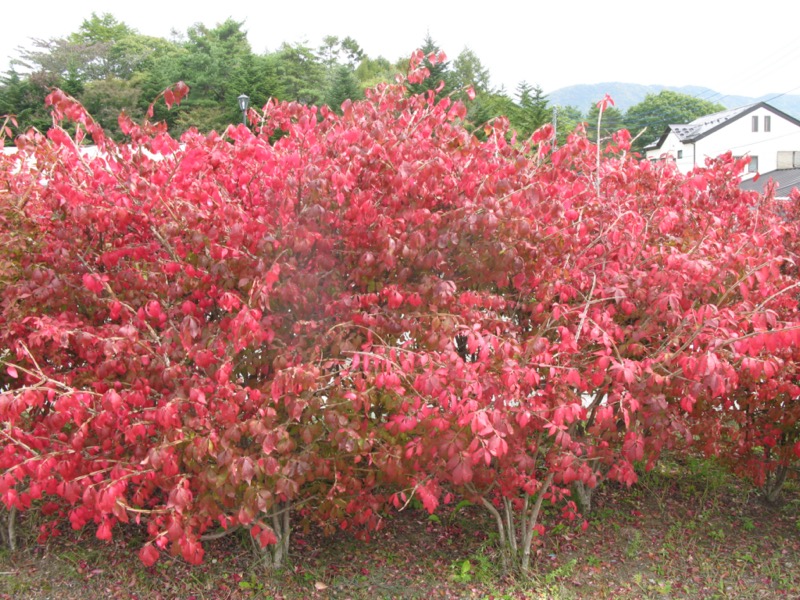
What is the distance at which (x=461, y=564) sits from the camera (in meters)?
3.83

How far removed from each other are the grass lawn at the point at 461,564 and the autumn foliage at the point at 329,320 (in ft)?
0.90

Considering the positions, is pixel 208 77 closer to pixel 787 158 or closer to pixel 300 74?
pixel 300 74

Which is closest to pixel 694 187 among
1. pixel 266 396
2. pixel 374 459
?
pixel 374 459

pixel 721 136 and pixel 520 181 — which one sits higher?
pixel 721 136

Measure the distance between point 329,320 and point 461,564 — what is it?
1.69 m

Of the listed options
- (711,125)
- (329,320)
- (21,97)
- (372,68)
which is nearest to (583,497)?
(329,320)

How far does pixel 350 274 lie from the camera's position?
3.23 metres

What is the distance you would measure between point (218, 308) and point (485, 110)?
3225 cm

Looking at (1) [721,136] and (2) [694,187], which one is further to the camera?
(1) [721,136]

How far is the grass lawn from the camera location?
11.9 feet

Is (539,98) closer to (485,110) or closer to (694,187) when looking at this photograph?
(485,110)

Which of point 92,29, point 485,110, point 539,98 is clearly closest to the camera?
point 485,110

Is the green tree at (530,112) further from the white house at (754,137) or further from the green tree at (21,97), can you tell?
the green tree at (21,97)

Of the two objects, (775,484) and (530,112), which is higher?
(530,112)
